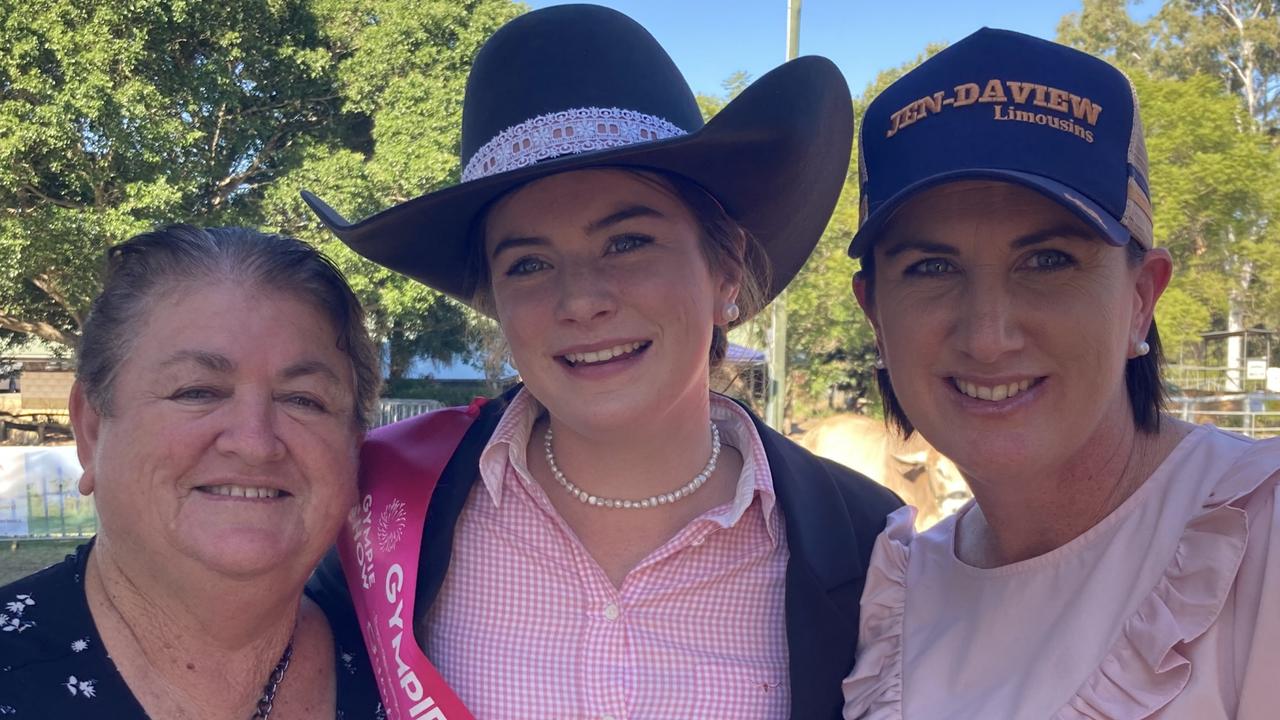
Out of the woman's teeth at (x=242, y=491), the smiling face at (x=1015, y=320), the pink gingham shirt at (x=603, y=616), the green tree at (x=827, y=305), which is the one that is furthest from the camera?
the green tree at (x=827, y=305)

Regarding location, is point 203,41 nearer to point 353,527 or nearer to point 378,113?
→ point 378,113

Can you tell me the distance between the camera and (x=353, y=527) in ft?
7.16

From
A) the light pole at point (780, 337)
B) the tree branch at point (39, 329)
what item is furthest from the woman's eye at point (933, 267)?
the tree branch at point (39, 329)

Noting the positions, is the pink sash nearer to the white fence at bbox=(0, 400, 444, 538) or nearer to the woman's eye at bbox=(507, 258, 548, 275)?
the woman's eye at bbox=(507, 258, 548, 275)

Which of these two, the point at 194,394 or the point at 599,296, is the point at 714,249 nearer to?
the point at 599,296

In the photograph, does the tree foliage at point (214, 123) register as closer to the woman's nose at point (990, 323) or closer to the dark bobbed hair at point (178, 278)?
the dark bobbed hair at point (178, 278)

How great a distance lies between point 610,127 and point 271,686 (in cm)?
129

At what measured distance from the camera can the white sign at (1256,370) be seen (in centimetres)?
1912

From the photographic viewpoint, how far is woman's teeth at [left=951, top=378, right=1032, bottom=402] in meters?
1.56

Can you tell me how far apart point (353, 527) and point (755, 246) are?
3.89 feet

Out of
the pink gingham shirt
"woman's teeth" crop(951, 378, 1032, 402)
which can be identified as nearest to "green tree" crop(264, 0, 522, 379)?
the pink gingham shirt

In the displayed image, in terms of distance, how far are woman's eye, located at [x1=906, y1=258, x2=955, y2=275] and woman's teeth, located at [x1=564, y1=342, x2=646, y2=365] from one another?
57 centimetres

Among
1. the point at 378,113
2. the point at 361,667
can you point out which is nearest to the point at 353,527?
the point at 361,667

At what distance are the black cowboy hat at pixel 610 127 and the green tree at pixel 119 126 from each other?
11854mm
